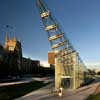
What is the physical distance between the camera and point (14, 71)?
8700 centimetres

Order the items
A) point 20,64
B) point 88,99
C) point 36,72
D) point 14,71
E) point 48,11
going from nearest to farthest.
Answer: point 88,99 < point 48,11 < point 14,71 < point 20,64 < point 36,72

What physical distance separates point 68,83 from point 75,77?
1.43m

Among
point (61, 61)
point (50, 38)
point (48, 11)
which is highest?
point (48, 11)

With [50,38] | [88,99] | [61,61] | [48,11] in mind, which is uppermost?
[48,11]

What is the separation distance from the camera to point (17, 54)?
103438mm

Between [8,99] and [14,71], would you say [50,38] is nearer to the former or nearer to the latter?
[8,99]

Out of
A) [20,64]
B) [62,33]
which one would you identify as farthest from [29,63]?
[62,33]

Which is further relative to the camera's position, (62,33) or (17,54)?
(17,54)

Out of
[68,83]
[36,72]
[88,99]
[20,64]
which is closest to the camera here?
[88,99]

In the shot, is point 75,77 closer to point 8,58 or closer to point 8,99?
point 8,99

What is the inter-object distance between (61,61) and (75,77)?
333cm

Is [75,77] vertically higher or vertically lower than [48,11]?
lower

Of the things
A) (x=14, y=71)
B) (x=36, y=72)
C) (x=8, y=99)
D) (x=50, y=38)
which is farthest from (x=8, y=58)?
(x=8, y=99)

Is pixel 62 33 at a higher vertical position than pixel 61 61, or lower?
higher
